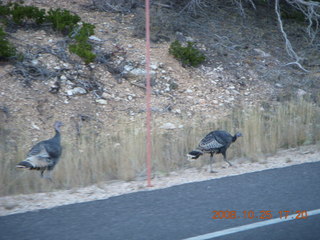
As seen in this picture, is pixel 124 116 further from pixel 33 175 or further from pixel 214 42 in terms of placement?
pixel 214 42

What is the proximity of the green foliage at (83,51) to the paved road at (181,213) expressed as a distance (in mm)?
7135

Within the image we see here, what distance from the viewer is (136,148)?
890 cm

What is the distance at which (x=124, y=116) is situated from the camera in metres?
12.4

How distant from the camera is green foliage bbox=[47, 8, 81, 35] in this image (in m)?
13.9

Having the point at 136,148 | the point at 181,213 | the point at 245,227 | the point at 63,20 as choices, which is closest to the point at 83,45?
the point at 63,20

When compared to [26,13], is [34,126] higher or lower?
lower

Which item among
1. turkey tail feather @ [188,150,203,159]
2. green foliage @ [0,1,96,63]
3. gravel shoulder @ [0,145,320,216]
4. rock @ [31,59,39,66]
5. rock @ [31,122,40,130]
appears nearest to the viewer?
gravel shoulder @ [0,145,320,216]

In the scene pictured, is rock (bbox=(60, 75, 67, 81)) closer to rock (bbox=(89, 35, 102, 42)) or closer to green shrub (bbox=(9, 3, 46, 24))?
rock (bbox=(89, 35, 102, 42))

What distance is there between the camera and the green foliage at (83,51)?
13.0m

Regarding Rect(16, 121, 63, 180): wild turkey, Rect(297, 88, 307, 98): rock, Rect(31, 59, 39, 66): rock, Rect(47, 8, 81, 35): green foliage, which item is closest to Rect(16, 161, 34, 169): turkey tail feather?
Rect(16, 121, 63, 180): wild turkey

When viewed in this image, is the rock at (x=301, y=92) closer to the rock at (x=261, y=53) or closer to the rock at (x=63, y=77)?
the rock at (x=261, y=53)

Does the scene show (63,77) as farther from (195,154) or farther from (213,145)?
(213,145)

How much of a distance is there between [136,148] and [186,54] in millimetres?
6118
